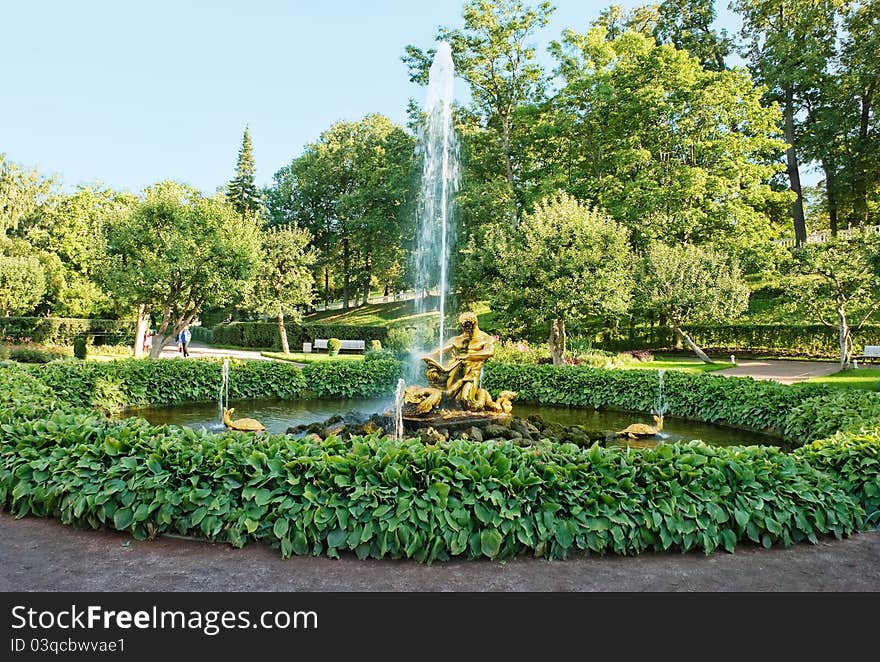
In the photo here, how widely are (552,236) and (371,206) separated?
22154 millimetres

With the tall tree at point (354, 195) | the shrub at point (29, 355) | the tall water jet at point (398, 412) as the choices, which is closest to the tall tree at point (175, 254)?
the shrub at point (29, 355)

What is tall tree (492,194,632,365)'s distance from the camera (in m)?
17.7

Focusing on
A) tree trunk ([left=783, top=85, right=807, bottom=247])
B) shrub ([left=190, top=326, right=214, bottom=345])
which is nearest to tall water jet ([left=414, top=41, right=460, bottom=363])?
shrub ([left=190, top=326, right=214, bottom=345])

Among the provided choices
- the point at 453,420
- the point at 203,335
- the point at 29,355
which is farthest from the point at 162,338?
the point at 203,335

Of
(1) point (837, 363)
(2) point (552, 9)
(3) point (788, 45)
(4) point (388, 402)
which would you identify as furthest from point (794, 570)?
(3) point (788, 45)

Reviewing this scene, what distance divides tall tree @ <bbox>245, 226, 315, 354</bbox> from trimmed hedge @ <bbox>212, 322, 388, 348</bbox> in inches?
89.5

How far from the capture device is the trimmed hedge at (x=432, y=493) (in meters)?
4.41

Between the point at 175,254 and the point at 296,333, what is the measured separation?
44.8 ft

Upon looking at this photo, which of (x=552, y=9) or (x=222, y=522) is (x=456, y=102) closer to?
(x=552, y=9)

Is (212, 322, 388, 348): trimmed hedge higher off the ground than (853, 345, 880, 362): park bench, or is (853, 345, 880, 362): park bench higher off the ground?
(212, 322, 388, 348): trimmed hedge

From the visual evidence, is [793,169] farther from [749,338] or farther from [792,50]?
[749,338]

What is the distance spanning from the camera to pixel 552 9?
29.0 meters

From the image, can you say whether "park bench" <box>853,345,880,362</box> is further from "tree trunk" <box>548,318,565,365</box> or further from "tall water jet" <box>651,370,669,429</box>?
"tall water jet" <box>651,370,669,429</box>

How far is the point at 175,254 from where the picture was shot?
19312 mm
